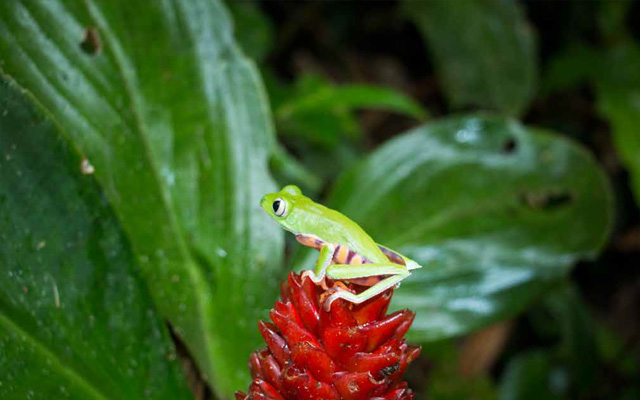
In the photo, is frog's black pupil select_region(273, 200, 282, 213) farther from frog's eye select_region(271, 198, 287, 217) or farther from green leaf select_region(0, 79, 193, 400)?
green leaf select_region(0, 79, 193, 400)

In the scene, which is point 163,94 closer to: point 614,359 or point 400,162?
point 400,162

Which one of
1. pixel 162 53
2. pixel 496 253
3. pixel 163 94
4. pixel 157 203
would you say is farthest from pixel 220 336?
pixel 496 253

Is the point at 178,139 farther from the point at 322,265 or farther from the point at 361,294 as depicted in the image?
the point at 361,294

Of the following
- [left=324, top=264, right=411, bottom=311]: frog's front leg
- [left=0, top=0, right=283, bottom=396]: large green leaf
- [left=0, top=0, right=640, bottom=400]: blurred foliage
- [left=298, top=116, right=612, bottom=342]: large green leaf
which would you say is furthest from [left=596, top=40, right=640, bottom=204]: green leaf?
[left=324, top=264, right=411, bottom=311]: frog's front leg

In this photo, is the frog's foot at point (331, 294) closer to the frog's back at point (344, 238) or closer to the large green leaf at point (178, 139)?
the frog's back at point (344, 238)

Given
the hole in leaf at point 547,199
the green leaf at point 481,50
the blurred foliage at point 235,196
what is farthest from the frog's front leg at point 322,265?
the green leaf at point 481,50

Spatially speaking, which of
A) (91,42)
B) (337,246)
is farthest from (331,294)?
(91,42)
